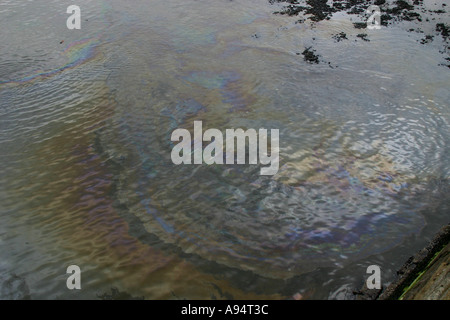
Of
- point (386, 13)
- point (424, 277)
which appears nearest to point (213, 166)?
point (424, 277)

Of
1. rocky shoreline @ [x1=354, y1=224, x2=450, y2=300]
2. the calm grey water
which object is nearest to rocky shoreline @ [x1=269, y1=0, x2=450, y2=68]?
the calm grey water

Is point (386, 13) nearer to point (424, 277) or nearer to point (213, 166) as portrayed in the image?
point (213, 166)

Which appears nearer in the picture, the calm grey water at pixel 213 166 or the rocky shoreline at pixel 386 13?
the calm grey water at pixel 213 166

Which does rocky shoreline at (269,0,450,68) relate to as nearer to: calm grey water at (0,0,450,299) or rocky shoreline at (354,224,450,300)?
calm grey water at (0,0,450,299)

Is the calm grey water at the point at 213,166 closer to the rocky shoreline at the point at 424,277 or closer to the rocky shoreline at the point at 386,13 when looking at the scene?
the rocky shoreline at the point at 424,277

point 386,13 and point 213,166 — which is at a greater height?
point 386,13

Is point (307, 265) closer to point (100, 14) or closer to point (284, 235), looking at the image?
point (284, 235)

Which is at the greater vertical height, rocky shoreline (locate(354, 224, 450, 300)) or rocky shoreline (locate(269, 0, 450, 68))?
rocky shoreline (locate(269, 0, 450, 68))

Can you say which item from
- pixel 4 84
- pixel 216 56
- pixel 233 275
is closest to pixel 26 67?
pixel 4 84

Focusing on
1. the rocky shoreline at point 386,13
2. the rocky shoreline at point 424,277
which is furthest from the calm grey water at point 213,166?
the rocky shoreline at point 386,13
